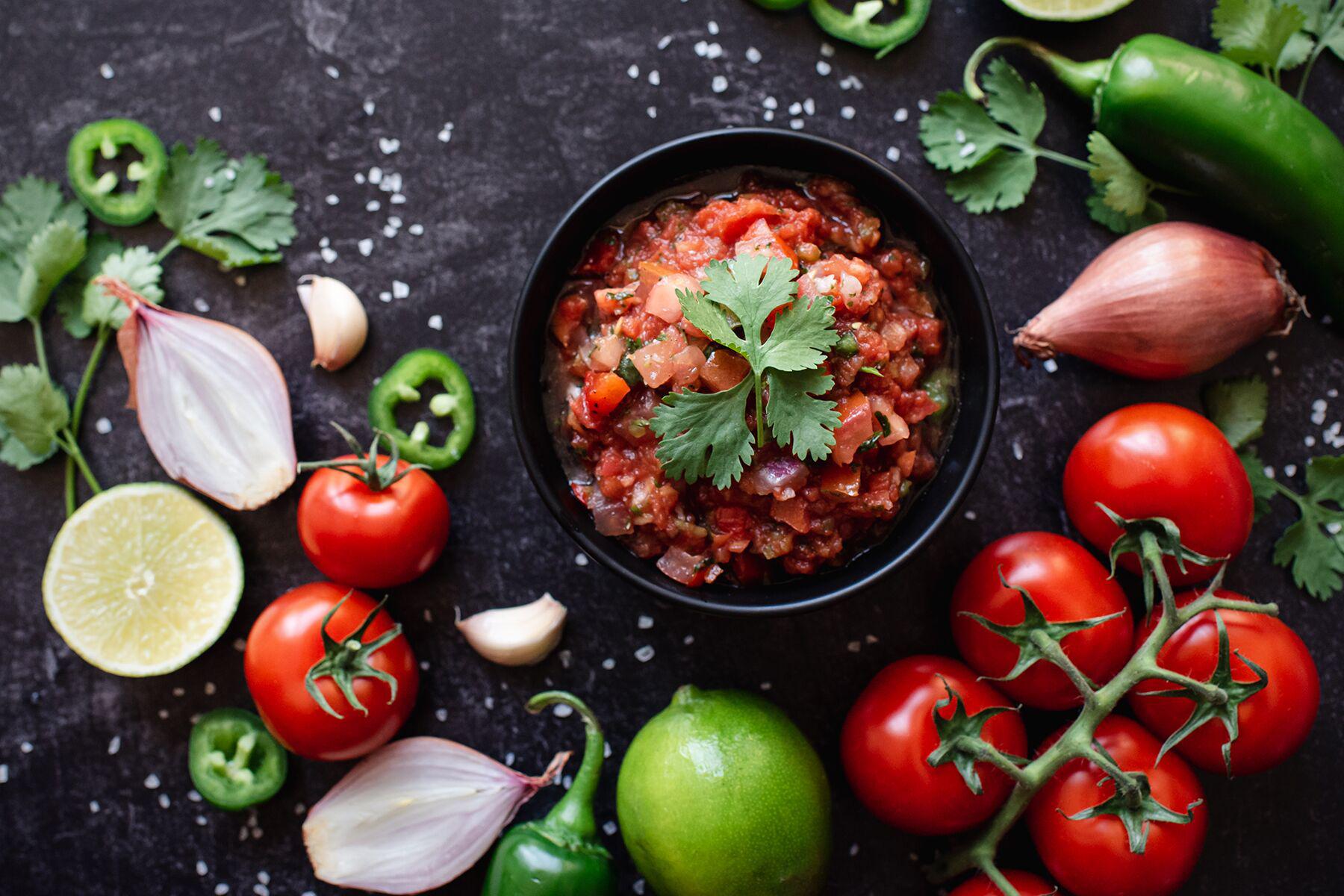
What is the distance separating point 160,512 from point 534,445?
0.97 metres

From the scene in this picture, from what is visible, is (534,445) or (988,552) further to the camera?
(988,552)

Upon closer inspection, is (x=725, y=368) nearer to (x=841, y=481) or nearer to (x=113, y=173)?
(x=841, y=481)

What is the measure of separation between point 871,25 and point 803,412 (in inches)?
45.4

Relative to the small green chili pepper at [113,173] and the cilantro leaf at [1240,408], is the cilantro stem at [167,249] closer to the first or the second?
the small green chili pepper at [113,173]

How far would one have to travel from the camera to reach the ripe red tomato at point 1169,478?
2.10 m

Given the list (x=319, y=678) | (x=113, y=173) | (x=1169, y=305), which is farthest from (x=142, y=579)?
(x=1169, y=305)

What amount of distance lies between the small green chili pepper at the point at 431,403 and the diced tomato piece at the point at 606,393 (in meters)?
0.52

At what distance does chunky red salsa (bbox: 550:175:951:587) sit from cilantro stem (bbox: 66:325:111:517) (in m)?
1.16

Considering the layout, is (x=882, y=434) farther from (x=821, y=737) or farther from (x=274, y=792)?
(x=274, y=792)

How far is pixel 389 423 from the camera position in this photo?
2322mm

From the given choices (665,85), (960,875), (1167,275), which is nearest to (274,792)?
(960,875)

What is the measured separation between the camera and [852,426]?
1.82m

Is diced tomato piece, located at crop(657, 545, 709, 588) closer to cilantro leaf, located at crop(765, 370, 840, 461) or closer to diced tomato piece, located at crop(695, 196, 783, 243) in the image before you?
cilantro leaf, located at crop(765, 370, 840, 461)

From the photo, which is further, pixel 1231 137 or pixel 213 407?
pixel 213 407
